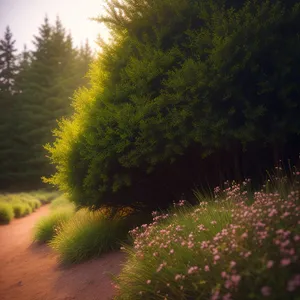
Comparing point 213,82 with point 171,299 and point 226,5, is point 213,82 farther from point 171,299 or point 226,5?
point 171,299

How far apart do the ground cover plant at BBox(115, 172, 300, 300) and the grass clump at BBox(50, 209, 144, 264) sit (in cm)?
248

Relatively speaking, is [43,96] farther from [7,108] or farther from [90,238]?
[90,238]

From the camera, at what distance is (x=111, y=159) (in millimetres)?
6148

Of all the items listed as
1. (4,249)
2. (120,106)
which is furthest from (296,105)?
(4,249)

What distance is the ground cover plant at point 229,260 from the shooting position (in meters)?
2.38

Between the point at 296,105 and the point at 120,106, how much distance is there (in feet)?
11.4

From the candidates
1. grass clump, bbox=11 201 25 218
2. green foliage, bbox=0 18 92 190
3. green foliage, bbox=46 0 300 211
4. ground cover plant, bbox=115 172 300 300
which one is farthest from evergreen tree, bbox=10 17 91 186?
ground cover plant, bbox=115 172 300 300

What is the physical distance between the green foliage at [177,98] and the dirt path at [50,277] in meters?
1.49

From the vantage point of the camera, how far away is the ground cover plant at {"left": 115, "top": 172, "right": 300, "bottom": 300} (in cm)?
238

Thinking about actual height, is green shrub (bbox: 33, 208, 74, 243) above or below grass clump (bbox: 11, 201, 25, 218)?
below

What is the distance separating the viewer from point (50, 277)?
18.8 feet

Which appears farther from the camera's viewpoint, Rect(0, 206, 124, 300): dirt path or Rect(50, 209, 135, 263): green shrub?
Rect(50, 209, 135, 263): green shrub

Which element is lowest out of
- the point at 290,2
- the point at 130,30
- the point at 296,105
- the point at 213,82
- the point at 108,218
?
the point at 108,218

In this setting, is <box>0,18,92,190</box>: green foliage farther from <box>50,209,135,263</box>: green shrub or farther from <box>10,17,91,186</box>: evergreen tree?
<box>50,209,135,263</box>: green shrub
